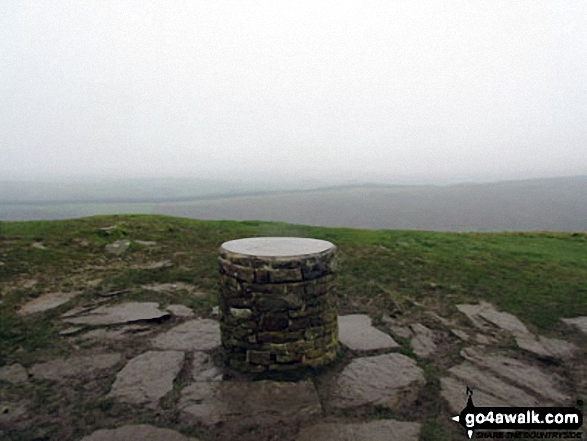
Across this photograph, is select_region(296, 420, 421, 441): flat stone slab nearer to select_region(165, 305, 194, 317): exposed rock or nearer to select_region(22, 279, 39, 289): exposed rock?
select_region(165, 305, 194, 317): exposed rock

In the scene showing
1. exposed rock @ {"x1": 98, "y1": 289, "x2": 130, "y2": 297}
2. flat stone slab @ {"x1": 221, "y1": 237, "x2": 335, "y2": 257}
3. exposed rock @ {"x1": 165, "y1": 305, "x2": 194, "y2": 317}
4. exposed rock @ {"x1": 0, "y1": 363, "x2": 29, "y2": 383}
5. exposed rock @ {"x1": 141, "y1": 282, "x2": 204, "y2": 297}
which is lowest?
exposed rock @ {"x1": 0, "y1": 363, "x2": 29, "y2": 383}

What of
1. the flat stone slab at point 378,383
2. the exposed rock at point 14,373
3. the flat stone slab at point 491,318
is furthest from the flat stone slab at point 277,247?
the flat stone slab at point 491,318

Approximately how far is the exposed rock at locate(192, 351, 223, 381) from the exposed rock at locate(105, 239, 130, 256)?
542 cm

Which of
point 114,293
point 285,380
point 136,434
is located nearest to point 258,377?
point 285,380

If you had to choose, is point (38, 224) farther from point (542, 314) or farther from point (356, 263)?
point (542, 314)

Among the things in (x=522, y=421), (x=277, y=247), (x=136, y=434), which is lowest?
(x=522, y=421)

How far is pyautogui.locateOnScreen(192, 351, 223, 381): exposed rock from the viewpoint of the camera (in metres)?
4.45

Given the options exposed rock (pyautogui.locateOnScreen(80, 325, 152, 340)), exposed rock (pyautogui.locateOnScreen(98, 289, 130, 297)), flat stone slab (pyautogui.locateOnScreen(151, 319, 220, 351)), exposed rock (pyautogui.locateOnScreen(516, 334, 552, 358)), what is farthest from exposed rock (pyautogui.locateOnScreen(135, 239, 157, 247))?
exposed rock (pyautogui.locateOnScreen(516, 334, 552, 358))

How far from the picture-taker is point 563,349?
5293mm

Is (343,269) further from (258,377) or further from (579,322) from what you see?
(258,377)

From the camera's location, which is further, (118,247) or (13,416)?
(118,247)

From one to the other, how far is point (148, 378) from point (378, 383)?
277 cm

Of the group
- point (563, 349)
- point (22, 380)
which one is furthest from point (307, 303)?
point (563, 349)

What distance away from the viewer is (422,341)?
18.2 ft
